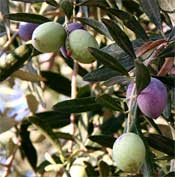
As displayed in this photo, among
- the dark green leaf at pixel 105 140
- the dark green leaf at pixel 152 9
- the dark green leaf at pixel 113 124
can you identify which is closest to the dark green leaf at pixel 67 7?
the dark green leaf at pixel 152 9

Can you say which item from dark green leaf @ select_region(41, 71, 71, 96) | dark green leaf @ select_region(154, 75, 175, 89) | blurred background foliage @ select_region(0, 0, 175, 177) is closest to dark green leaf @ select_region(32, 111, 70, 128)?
blurred background foliage @ select_region(0, 0, 175, 177)

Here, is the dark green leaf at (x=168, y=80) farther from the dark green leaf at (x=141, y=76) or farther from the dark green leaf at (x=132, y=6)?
the dark green leaf at (x=132, y=6)

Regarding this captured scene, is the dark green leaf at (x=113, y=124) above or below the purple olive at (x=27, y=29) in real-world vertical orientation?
below

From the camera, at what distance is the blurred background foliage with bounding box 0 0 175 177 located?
81cm

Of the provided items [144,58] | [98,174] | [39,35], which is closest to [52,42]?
[39,35]

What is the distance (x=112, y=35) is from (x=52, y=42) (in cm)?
8

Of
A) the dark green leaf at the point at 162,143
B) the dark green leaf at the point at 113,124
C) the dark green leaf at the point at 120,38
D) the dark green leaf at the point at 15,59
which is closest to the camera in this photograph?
the dark green leaf at the point at 120,38

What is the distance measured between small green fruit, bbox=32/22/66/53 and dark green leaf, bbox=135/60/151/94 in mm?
105

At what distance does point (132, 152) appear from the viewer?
66 centimetres

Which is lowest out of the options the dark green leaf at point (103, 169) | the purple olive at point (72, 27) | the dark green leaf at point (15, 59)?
the dark green leaf at point (103, 169)

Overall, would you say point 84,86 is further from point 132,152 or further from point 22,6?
point 132,152

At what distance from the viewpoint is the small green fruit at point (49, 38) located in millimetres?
743

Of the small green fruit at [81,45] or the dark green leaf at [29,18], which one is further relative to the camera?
the dark green leaf at [29,18]

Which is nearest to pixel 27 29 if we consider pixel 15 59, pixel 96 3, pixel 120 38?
pixel 15 59
